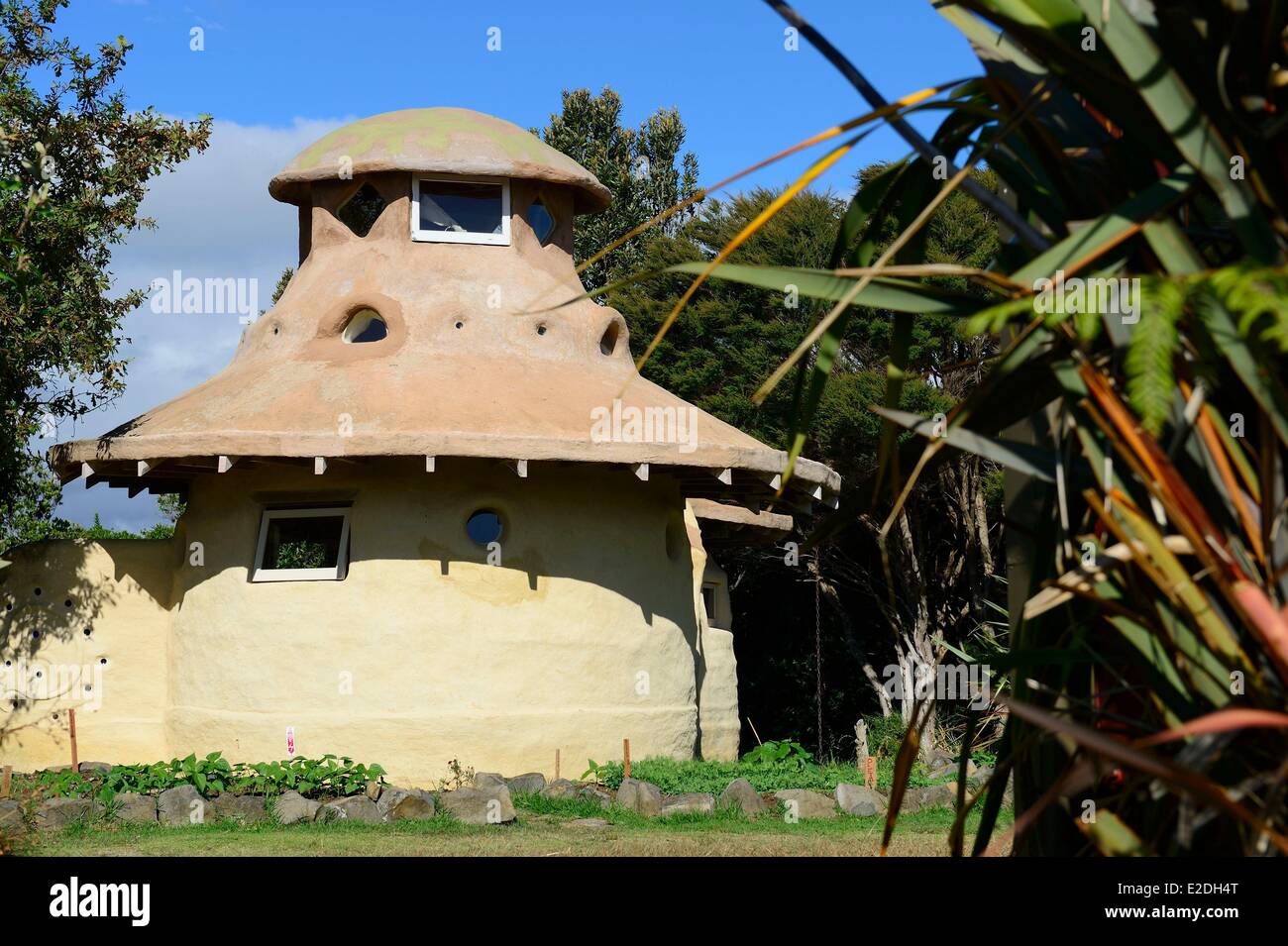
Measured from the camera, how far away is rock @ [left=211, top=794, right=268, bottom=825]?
12479 mm

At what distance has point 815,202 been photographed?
27.4 m

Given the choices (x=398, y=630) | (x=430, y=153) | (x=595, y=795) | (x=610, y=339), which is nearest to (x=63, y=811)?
(x=398, y=630)

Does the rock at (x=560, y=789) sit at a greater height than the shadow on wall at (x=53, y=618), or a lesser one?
lesser

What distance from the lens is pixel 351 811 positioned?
41.5 ft

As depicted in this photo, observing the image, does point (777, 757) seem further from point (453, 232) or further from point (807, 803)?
point (453, 232)

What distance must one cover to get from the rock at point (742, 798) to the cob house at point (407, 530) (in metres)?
1.89

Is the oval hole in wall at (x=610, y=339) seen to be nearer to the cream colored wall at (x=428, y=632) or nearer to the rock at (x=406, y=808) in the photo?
the cream colored wall at (x=428, y=632)

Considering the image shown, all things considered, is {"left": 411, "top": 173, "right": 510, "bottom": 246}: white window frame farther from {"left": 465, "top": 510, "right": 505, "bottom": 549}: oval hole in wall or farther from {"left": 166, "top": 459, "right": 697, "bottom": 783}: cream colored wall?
{"left": 465, "top": 510, "right": 505, "bottom": 549}: oval hole in wall

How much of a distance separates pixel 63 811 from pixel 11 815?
519mm

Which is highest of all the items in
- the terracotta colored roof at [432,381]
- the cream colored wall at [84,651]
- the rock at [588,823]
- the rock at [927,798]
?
the terracotta colored roof at [432,381]

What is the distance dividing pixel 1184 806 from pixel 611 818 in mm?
10972

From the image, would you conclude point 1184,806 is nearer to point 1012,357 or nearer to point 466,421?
point 1012,357

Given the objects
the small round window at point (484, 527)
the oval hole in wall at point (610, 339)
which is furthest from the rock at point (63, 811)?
the oval hole in wall at point (610, 339)

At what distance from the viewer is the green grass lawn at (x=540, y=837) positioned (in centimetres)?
1085
